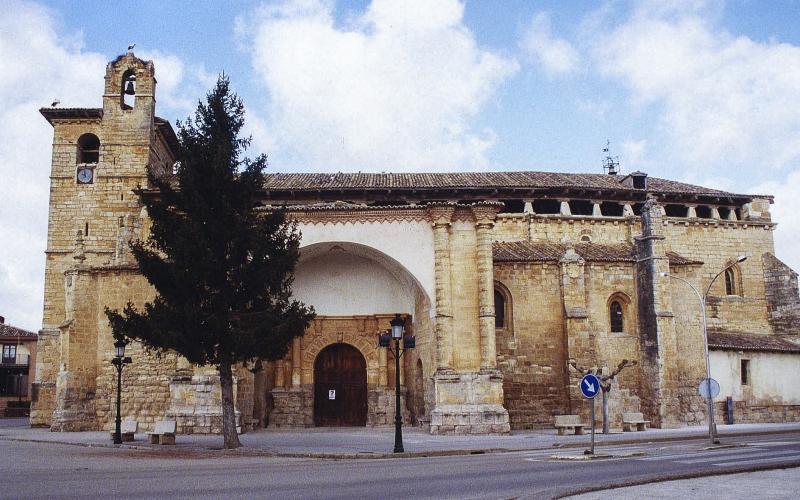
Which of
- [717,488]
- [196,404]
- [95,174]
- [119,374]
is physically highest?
[95,174]

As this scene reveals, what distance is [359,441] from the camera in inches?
933

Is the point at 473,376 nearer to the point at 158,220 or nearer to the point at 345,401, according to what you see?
the point at 345,401

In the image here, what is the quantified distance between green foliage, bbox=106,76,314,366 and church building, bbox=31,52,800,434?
2853 millimetres

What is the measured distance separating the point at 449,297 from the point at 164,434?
35.9 ft

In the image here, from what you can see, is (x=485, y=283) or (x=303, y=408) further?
(x=303, y=408)

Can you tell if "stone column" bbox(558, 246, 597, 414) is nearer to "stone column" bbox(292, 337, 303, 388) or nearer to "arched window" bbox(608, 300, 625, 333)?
"arched window" bbox(608, 300, 625, 333)

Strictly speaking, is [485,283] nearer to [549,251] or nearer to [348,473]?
[549,251]

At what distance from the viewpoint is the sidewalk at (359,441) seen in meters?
→ 20.1

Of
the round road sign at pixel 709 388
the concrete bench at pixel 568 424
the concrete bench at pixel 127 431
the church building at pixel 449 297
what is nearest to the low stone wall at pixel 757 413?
the church building at pixel 449 297

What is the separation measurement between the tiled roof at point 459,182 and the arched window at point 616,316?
296 inches

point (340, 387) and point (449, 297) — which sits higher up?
point (449, 297)

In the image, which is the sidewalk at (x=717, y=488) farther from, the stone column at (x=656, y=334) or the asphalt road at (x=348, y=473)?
the stone column at (x=656, y=334)

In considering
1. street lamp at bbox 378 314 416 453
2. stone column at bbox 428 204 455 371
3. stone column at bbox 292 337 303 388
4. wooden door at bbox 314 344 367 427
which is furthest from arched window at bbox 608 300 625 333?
street lamp at bbox 378 314 416 453

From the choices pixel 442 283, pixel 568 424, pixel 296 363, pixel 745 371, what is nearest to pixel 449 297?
pixel 442 283
